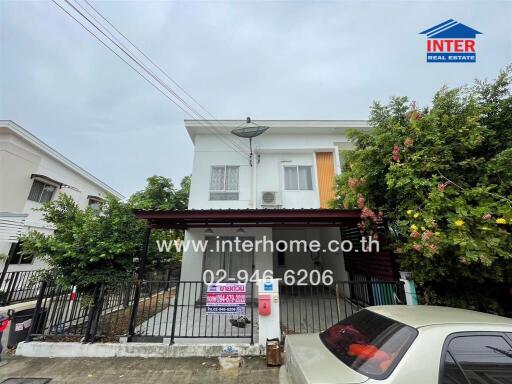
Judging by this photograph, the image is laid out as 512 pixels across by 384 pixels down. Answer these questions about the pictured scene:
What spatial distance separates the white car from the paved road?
76.3 inches

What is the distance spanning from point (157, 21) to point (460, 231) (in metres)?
7.80

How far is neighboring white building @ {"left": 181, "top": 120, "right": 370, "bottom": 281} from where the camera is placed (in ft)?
28.4

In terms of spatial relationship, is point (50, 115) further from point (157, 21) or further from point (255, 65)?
point (255, 65)

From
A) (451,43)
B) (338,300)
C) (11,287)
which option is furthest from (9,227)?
(451,43)

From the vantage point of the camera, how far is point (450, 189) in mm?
3975

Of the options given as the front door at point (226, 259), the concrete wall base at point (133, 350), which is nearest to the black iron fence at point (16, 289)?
the concrete wall base at point (133, 350)

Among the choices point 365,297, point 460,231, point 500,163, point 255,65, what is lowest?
point 365,297

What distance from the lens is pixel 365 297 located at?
6203 millimetres

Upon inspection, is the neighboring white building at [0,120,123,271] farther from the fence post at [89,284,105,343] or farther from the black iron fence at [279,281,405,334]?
the black iron fence at [279,281,405,334]

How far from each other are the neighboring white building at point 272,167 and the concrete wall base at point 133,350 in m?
3.96

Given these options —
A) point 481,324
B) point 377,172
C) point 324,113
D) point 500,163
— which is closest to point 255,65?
point 324,113

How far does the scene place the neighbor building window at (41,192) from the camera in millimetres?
11406

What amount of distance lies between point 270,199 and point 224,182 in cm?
203

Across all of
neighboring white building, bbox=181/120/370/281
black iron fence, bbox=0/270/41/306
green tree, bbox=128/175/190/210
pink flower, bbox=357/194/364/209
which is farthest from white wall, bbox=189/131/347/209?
black iron fence, bbox=0/270/41/306
